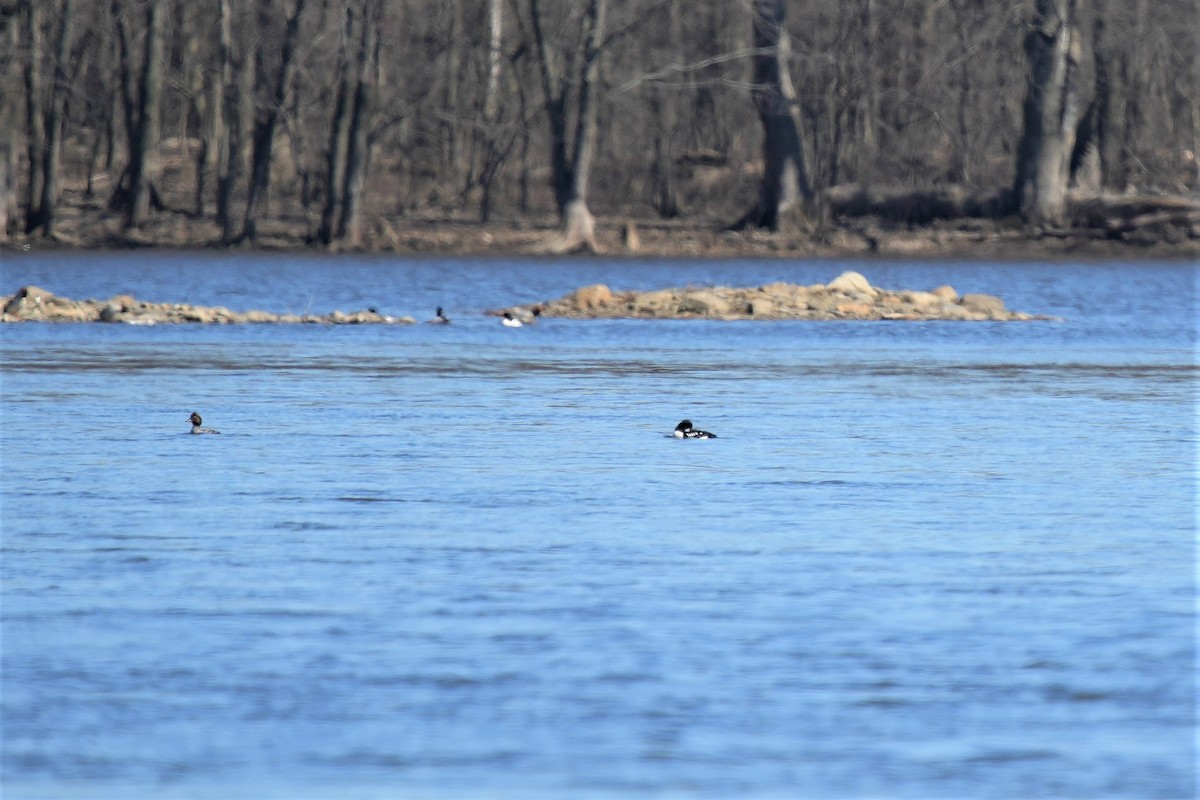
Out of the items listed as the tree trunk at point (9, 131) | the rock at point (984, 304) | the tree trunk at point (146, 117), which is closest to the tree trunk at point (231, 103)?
the tree trunk at point (146, 117)

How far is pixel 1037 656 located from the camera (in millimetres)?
7777

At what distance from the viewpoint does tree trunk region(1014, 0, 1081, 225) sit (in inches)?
2055

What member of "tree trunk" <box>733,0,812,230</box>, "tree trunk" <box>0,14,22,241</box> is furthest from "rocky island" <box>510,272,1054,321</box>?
"tree trunk" <box>0,14,22,241</box>

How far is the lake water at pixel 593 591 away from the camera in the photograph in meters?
6.43

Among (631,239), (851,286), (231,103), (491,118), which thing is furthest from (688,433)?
(491,118)

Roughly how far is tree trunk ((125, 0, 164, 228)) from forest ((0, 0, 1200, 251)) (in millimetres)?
74

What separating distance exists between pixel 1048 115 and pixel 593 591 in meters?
45.9

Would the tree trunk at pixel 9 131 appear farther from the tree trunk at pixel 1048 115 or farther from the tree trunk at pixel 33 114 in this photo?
the tree trunk at pixel 1048 115

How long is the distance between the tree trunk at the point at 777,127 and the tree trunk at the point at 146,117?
48.9ft

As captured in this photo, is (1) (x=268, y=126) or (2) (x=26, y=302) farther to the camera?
(1) (x=268, y=126)

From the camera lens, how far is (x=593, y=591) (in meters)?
8.96

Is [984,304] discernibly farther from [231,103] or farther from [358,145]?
[231,103]

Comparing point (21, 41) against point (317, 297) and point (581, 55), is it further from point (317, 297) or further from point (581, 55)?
point (317, 297)

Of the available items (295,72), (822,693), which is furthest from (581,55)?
(822,693)
